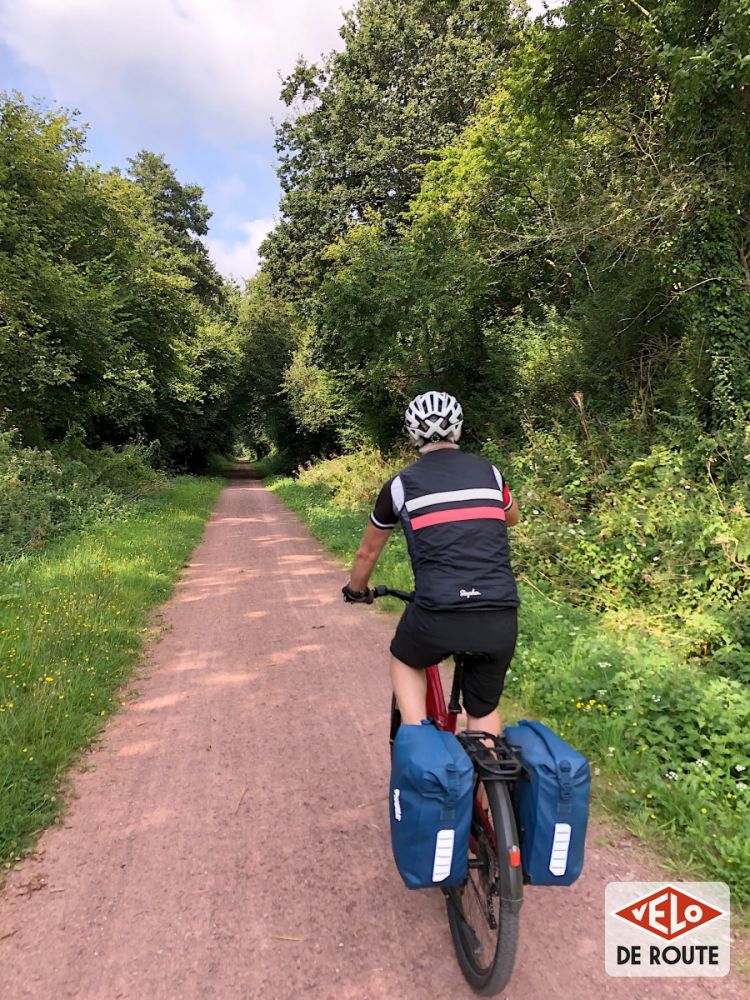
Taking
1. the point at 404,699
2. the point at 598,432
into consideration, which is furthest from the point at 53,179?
the point at 404,699

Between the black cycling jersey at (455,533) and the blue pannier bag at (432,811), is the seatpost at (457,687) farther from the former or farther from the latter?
the blue pannier bag at (432,811)

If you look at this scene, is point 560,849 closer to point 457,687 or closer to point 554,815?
point 554,815

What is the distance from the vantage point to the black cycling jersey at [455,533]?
232 centimetres

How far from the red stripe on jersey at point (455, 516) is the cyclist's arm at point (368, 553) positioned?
313 mm

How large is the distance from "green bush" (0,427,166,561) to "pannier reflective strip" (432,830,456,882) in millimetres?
8405

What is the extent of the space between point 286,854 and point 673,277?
8078 mm

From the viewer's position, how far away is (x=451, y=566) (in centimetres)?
233

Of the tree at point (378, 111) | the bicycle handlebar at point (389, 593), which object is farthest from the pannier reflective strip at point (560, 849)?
the tree at point (378, 111)

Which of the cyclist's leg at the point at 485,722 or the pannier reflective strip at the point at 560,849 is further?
the cyclist's leg at the point at 485,722

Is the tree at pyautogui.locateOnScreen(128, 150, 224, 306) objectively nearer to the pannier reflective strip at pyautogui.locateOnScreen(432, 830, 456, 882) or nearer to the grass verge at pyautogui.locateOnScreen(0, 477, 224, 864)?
the grass verge at pyautogui.locateOnScreen(0, 477, 224, 864)

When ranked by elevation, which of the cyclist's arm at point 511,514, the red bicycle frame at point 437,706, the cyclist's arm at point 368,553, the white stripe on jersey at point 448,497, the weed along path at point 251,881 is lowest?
the weed along path at point 251,881

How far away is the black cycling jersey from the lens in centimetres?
232

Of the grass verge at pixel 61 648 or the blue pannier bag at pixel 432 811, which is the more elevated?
the blue pannier bag at pixel 432 811

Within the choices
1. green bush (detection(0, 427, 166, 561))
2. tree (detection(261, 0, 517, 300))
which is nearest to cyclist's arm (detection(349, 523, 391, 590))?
green bush (detection(0, 427, 166, 561))
